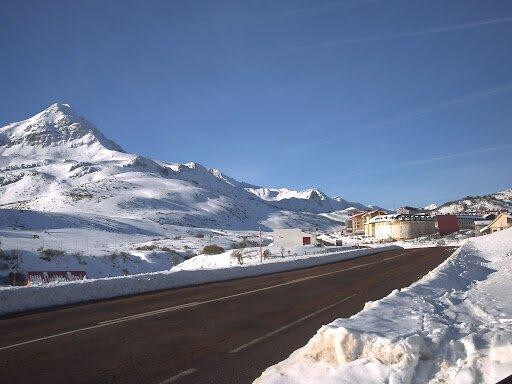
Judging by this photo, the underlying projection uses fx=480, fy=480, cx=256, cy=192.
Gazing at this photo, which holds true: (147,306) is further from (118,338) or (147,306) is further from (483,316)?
(483,316)

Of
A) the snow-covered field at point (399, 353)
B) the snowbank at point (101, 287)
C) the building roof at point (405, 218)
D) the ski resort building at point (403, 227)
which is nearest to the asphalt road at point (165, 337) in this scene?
the snow-covered field at point (399, 353)

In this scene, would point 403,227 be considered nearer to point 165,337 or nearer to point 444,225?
point 444,225

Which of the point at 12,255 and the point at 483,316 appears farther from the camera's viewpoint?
the point at 12,255

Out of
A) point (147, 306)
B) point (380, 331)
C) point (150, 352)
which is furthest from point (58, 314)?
point (380, 331)

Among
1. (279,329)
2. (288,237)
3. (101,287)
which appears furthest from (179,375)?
(288,237)

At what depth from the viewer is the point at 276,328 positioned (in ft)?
28.4

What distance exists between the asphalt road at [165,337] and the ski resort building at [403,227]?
99.4 meters

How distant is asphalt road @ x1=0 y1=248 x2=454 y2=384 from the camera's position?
19.5 feet

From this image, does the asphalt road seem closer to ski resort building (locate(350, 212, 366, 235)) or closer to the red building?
the red building

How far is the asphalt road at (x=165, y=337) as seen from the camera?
594cm

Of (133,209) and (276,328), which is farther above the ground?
(133,209)

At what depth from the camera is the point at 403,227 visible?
109 m

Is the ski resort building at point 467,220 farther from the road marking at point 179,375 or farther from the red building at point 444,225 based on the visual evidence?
the road marking at point 179,375

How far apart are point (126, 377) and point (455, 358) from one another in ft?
12.3
